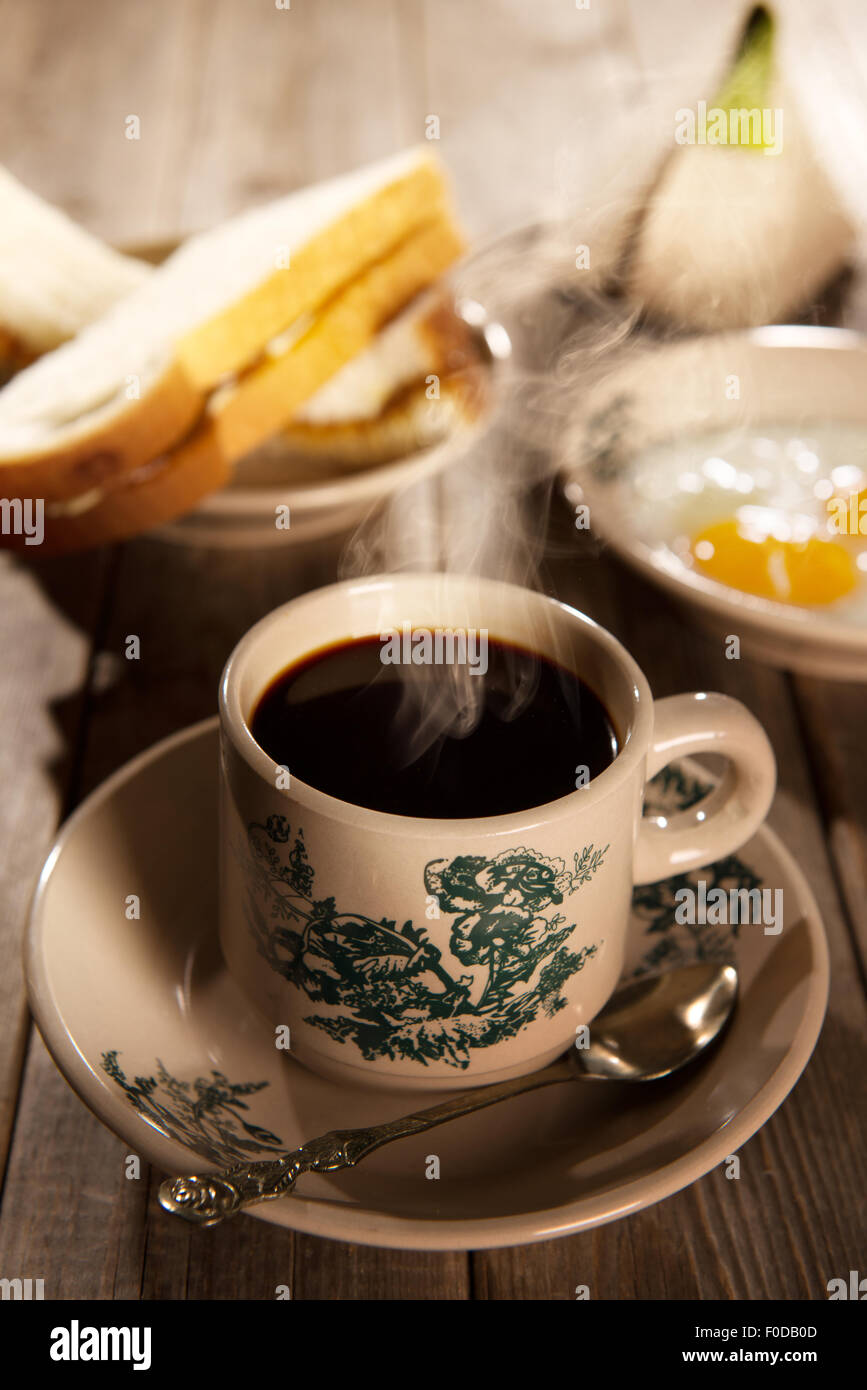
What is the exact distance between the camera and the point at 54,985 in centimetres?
58

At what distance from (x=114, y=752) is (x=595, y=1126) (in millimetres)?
482

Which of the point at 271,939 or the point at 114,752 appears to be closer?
the point at 271,939

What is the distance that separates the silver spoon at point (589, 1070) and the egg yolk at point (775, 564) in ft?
1.62

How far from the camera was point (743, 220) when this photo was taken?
1360 millimetres

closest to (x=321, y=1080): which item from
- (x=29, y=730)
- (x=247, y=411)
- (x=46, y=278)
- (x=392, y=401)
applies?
(x=29, y=730)

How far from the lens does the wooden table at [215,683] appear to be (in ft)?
1.93

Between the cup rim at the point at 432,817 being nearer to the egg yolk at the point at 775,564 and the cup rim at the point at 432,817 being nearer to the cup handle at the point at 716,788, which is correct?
the cup handle at the point at 716,788

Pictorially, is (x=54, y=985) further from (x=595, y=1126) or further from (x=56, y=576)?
(x=56, y=576)

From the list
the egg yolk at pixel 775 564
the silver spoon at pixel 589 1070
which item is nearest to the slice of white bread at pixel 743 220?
the egg yolk at pixel 775 564

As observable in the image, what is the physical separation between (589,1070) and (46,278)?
3.19ft

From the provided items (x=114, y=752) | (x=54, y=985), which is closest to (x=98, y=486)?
(x=114, y=752)

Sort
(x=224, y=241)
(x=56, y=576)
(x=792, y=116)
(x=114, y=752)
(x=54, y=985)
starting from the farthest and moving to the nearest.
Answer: (x=792, y=116)
(x=224, y=241)
(x=56, y=576)
(x=114, y=752)
(x=54, y=985)

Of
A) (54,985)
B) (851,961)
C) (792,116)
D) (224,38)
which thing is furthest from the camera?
(224,38)

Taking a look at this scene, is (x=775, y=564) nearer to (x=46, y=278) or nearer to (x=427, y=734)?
(x=427, y=734)
